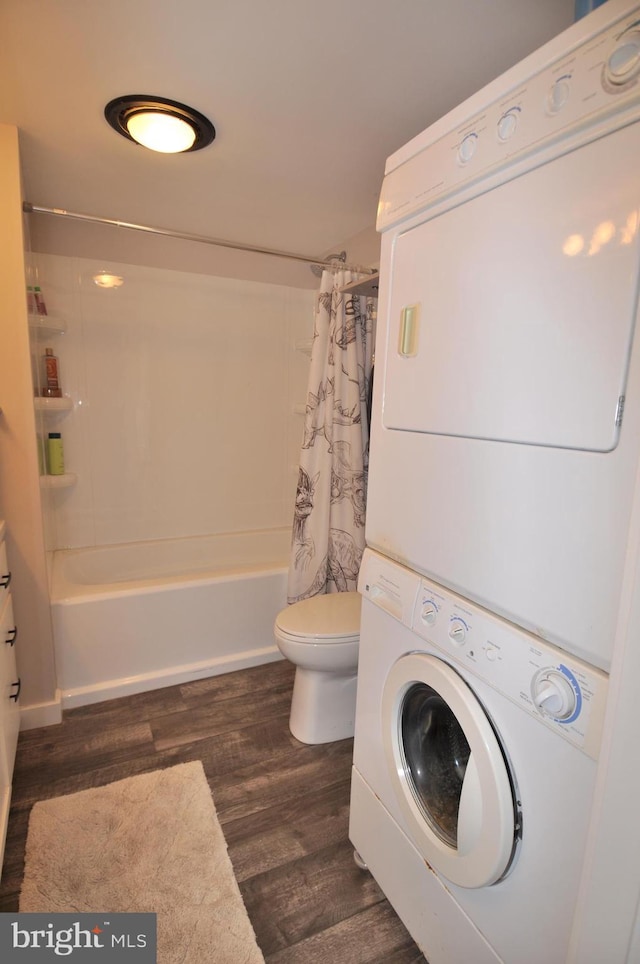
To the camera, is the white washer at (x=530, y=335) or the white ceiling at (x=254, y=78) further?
the white ceiling at (x=254, y=78)

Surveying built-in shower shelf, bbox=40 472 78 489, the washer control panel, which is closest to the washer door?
the washer control panel

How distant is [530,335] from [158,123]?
144 cm

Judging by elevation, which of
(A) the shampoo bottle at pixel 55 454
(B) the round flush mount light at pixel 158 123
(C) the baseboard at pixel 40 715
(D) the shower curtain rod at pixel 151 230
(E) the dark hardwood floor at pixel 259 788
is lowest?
(E) the dark hardwood floor at pixel 259 788

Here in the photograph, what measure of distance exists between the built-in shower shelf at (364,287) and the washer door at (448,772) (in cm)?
154

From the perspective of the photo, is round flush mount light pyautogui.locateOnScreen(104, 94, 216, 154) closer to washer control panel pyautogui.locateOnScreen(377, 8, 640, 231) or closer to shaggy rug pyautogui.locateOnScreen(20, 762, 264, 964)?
washer control panel pyautogui.locateOnScreen(377, 8, 640, 231)

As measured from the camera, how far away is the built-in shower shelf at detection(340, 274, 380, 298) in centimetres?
199

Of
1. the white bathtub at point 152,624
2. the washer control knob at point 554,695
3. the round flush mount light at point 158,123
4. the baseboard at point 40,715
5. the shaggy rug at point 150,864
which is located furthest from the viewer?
the white bathtub at point 152,624

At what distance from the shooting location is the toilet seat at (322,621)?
69.7 inches

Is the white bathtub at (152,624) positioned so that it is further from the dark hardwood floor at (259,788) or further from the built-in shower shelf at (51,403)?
the built-in shower shelf at (51,403)

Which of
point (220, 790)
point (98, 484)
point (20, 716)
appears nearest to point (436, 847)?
point (220, 790)

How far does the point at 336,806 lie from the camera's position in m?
1.62

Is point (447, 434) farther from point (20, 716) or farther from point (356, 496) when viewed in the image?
point (20, 716)

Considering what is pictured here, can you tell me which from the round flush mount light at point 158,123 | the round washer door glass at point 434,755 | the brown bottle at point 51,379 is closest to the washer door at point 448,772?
the round washer door glass at point 434,755

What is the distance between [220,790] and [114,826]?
34cm
